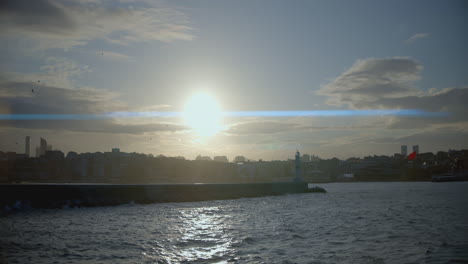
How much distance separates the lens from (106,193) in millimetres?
55812

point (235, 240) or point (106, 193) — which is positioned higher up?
point (106, 193)

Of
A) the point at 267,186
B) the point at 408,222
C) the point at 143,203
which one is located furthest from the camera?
the point at 267,186

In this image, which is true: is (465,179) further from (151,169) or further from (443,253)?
(443,253)

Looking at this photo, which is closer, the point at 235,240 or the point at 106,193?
the point at 235,240

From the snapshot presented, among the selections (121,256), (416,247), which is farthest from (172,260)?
(416,247)

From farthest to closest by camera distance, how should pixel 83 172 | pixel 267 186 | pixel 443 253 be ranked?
pixel 83 172 → pixel 267 186 → pixel 443 253

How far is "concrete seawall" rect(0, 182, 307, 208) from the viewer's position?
46.3 metres

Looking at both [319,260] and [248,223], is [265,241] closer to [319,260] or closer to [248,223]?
[319,260]

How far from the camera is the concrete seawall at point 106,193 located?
46.3 metres

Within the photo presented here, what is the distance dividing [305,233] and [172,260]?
10.9 m

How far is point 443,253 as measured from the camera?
19531 millimetres

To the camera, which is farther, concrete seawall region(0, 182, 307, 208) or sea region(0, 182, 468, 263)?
concrete seawall region(0, 182, 307, 208)

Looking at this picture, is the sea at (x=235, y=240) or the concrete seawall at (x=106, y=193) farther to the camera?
the concrete seawall at (x=106, y=193)

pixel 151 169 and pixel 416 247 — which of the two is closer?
pixel 416 247
